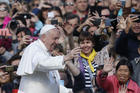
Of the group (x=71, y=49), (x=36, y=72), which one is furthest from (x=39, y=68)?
(x=71, y=49)

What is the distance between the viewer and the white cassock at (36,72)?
7234 mm

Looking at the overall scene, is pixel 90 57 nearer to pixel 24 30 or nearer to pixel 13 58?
pixel 13 58

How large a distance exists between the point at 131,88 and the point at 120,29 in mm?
→ 1661

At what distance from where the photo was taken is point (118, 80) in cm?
793

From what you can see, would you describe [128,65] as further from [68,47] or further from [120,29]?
[68,47]

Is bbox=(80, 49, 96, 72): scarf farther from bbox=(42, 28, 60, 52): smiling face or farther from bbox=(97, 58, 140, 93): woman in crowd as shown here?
bbox=(42, 28, 60, 52): smiling face

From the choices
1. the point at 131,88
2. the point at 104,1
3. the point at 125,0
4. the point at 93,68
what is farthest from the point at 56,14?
the point at 131,88

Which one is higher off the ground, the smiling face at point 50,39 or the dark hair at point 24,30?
the smiling face at point 50,39

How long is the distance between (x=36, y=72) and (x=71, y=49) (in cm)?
233

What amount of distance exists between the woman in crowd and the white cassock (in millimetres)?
794

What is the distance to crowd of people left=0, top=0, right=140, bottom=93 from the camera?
7.59 m

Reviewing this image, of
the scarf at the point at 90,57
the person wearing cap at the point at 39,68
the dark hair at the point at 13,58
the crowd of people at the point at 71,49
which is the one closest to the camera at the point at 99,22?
the crowd of people at the point at 71,49

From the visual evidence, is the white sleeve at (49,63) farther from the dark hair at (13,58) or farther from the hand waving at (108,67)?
the dark hair at (13,58)

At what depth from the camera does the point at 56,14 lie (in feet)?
36.1
